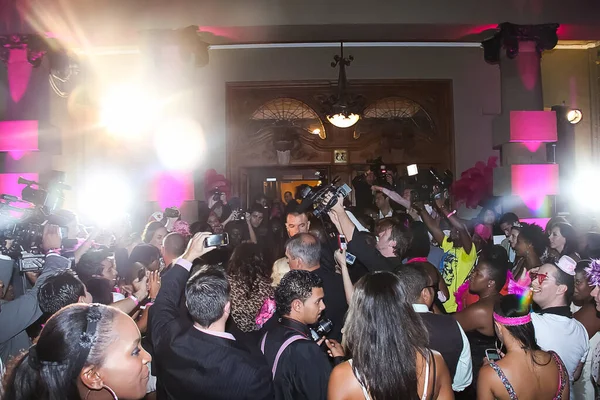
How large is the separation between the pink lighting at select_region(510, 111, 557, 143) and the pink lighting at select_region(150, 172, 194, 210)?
17.9 feet

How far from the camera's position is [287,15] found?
760cm

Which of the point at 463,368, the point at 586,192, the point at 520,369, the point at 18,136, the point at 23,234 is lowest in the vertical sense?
the point at 463,368

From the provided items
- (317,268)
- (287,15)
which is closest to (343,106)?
(287,15)

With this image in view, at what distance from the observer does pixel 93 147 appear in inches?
355

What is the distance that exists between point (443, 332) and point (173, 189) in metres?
6.66

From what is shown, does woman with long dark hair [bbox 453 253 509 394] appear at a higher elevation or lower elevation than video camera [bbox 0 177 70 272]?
lower

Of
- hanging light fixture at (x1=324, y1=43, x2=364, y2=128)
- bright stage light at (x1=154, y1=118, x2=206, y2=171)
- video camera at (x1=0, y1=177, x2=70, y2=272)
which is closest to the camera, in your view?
video camera at (x1=0, y1=177, x2=70, y2=272)

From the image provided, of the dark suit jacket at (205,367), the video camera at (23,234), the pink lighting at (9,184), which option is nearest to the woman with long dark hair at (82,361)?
the dark suit jacket at (205,367)

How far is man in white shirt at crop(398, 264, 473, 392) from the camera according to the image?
245 cm

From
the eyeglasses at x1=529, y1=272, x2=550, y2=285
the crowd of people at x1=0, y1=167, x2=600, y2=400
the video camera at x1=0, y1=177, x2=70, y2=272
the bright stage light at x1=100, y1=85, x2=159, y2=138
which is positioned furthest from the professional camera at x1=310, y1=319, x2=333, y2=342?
the bright stage light at x1=100, y1=85, x2=159, y2=138

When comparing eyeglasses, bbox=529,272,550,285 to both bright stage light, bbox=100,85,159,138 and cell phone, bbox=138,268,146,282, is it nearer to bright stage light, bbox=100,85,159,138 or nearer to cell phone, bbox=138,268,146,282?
cell phone, bbox=138,268,146,282

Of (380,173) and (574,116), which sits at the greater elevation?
(574,116)

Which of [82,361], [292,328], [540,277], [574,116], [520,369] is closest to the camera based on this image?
[82,361]

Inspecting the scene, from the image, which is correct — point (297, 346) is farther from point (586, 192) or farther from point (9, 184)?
point (586, 192)
